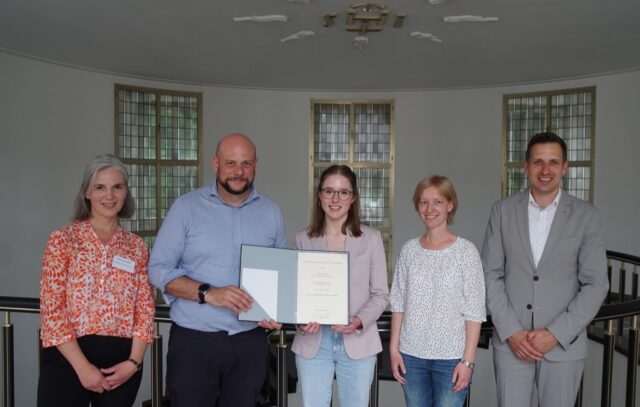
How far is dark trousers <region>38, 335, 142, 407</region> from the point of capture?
179 centimetres

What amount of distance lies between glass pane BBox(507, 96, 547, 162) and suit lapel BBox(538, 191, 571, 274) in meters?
6.23

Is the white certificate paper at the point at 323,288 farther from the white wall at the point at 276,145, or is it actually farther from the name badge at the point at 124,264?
the white wall at the point at 276,145

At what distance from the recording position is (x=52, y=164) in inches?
255

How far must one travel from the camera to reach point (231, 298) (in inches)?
70.5

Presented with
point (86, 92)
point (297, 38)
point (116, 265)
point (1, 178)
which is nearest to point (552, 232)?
point (116, 265)

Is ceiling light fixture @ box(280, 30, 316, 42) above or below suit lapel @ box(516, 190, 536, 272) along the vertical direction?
above

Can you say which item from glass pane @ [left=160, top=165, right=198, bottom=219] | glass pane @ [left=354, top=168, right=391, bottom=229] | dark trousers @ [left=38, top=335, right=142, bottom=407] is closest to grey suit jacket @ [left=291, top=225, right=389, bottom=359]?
dark trousers @ [left=38, top=335, right=142, bottom=407]

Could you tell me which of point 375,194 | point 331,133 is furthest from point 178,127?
point 375,194

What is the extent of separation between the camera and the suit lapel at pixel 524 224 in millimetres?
2055

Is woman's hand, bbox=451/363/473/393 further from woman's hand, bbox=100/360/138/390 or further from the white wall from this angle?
the white wall

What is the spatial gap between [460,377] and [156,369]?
46.8 inches

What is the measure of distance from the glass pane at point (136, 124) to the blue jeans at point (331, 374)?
20.4ft

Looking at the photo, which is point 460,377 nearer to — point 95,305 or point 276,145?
point 95,305

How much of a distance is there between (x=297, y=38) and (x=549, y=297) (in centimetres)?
412
